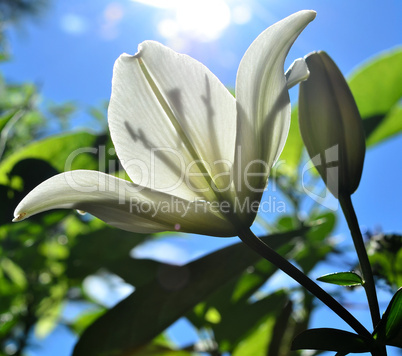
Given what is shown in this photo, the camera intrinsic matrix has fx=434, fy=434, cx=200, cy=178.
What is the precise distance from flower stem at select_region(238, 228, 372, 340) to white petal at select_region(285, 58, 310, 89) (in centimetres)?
11

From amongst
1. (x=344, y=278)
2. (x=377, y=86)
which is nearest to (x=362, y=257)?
(x=344, y=278)

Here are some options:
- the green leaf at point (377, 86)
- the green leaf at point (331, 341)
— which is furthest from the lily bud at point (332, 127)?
the green leaf at point (377, 86)

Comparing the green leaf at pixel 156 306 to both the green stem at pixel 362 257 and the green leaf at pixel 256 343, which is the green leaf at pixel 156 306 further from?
the green leaf at pixel 256 343

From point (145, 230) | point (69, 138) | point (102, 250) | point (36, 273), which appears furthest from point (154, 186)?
point (36, 273)

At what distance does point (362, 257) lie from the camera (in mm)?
307

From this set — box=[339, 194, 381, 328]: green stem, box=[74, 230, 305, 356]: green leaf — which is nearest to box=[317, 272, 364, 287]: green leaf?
box=[339, 194, 381, 328]: green stem

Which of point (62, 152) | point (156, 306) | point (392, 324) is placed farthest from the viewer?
point (62, 152)

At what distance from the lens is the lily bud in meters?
0.34

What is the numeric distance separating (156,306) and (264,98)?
0.21 metres

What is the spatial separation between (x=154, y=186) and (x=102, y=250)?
409 mm

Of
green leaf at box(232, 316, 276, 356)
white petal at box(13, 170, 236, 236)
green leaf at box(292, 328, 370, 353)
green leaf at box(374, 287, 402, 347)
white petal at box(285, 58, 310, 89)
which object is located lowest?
green leaf at box(232, 316, 276, 356)

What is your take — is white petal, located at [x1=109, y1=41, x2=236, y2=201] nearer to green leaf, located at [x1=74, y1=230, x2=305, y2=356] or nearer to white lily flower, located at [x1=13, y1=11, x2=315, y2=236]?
white lily flower, located at [x1=13, y1=11, x2=315, y2=236]

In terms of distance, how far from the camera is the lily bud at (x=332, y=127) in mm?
336

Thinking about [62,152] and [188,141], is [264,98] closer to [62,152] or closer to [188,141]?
[188,141]
